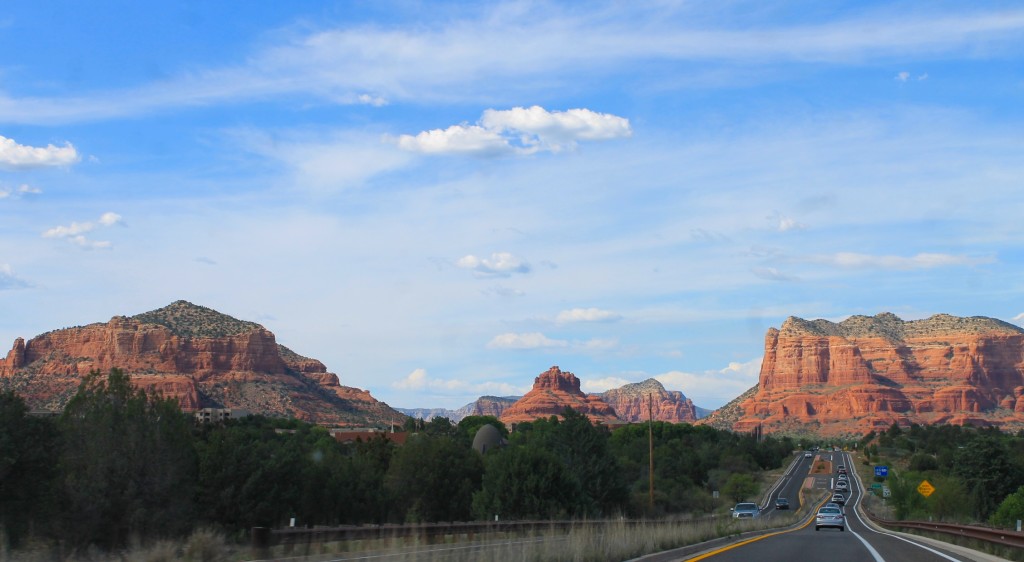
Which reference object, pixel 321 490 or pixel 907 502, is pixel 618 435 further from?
pixel 321 490

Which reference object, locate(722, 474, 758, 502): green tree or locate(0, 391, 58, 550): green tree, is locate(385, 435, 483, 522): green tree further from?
locate(722, 474, 758, 502): green tree

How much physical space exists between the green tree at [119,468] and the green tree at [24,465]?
1401 mm

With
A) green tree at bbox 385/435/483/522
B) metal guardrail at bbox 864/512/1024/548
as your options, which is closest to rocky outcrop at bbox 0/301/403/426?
green tree at bbox 385/435/483/522

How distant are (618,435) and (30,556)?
454 ft

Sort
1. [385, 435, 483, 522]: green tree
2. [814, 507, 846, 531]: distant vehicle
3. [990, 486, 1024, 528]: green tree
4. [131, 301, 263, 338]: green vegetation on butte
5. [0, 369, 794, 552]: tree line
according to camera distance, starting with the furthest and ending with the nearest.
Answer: [131, 301, 263, 338]: green vegetation on butte < [385, 435, 483, 522]: green tree < [990, 486, 1024, 528]: green tree < [814, 507, 846, 531]: distant vehicle < [0, 369, 794, 552]: tree line

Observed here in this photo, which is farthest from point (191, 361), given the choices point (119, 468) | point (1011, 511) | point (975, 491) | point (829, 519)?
point (829, 519)

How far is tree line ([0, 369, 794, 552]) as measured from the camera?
109 feet

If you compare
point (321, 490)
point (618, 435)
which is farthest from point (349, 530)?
point (618, 435)

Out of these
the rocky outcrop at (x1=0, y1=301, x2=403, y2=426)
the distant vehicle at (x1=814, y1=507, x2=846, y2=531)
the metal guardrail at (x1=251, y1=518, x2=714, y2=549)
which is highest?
the rocky outcrop at (x1=0, y1=301, x2=403, y2=426)

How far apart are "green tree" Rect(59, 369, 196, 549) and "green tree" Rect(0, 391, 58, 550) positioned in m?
1.40

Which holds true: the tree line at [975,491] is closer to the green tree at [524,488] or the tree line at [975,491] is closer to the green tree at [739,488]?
the green tree at [739,488]

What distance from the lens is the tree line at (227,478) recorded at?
3325 cm

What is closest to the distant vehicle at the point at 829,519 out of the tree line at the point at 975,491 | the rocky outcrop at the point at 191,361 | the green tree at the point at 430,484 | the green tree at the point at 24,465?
the tree line at the point at 975,491

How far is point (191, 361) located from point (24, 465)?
493ft
